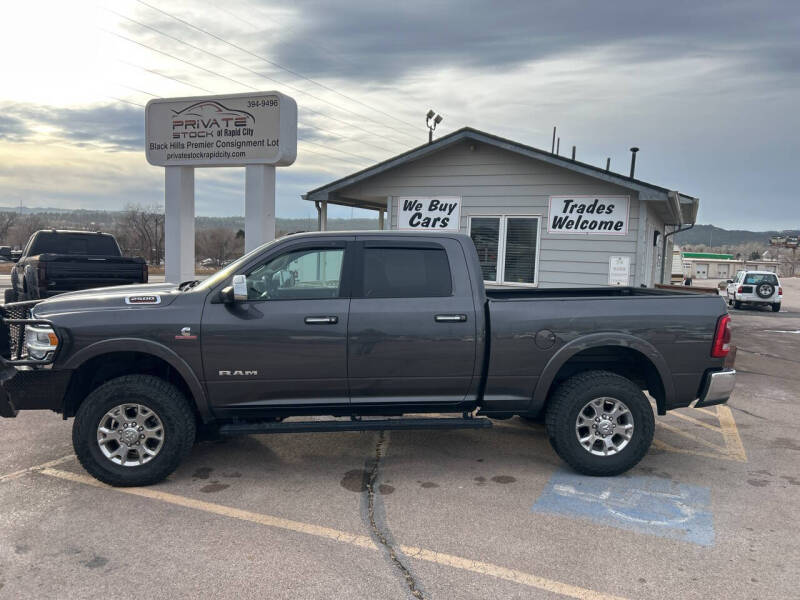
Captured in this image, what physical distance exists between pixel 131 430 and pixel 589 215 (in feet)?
27.4

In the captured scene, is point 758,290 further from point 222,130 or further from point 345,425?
point 345,425

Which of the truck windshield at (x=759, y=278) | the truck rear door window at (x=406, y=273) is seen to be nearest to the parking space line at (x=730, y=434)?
the truck rear door window at (x=406, y=273)

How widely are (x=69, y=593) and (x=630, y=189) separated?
9561 millimetres

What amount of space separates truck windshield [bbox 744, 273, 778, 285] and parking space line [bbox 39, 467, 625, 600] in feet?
83.1

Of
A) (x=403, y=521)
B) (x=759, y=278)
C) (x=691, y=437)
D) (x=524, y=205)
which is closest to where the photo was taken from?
(x=403, y=521)

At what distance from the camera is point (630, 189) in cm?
1018

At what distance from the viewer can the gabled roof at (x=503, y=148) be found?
995 centimetres

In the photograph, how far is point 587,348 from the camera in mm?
4922

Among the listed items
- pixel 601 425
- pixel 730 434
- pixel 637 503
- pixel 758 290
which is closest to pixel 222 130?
pixel 601 425

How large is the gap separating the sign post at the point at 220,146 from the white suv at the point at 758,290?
2122cm

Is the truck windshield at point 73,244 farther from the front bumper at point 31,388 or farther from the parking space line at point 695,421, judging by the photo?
the parking space line at point 695,421

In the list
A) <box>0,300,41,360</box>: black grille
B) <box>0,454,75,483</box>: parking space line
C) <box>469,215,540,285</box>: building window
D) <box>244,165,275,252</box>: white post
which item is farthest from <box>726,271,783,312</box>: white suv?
<box>0,300,41,360</box>: black grille

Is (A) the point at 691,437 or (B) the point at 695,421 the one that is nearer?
(A) the point at 691,437

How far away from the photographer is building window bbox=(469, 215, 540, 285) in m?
11.1
